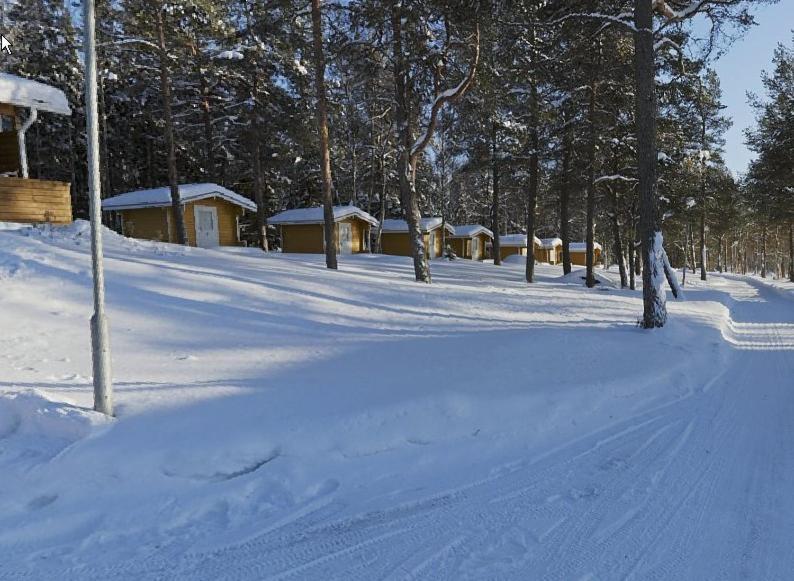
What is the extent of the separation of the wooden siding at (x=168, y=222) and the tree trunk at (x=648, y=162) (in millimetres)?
21179

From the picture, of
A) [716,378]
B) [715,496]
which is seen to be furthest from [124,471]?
[716,378]

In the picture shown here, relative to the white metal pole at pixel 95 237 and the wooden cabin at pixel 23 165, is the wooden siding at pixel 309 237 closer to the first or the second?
the wooden cabin at pixel 23 165

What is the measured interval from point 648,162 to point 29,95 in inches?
619

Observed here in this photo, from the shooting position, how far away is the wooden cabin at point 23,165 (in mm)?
13250

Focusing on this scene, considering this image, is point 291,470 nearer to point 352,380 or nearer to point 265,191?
point 352,380

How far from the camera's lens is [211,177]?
27953mm

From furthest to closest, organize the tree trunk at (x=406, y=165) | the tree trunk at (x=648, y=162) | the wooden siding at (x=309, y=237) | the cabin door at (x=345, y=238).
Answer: the cabin door at (x=345, y=238) < the wooden siding at (x=309, y=237) < the tree trunk at (x=406, y=165) < the tree trunk at (x=648, y=162)

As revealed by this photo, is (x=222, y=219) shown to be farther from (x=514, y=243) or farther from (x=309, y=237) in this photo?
(x=514, y=243)

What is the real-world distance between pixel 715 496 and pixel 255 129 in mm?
26624

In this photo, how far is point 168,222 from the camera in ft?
81.7

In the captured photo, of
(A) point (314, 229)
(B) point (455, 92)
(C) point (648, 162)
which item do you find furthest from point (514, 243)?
(C) point (648, 162)

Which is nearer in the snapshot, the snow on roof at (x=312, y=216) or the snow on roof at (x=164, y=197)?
the snow on roof at (x=164, y=197)

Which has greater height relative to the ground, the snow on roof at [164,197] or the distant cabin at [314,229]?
the snow on roof at [164,197]

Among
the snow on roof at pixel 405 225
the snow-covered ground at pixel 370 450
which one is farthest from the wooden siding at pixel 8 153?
the snow on roof at pixel 405 225
